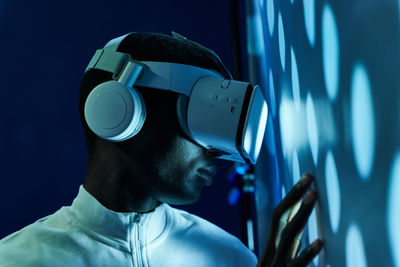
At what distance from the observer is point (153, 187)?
1.08m

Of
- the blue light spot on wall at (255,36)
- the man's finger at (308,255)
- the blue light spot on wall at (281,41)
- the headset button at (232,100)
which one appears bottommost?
the man's finger at (308,255)

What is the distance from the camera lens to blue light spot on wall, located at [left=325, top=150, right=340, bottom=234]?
0.65m

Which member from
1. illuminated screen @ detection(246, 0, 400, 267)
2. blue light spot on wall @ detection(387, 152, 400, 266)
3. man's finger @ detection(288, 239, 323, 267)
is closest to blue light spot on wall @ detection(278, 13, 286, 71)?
illuminated screen @ detection(246, 0, 400, 267)

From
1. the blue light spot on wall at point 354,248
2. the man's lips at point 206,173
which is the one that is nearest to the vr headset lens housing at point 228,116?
the man's lips at point 206,173

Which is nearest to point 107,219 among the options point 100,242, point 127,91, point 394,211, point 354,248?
point 100,242

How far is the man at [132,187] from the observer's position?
1.06m

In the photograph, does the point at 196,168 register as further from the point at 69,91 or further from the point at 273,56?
the point at 69,91

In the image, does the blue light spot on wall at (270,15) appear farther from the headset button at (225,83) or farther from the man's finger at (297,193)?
the man's finger at (297,193)

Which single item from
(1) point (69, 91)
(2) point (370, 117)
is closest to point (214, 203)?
(1) point (69, 91)

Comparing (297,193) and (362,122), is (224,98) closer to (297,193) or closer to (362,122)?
(297,193)

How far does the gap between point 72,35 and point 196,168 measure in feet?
3.07

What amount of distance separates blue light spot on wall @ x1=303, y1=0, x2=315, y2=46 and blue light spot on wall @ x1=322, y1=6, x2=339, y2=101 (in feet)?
0.20

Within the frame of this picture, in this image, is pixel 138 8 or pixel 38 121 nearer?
pixel 38 121

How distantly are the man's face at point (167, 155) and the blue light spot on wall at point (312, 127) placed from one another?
0.32 meters
